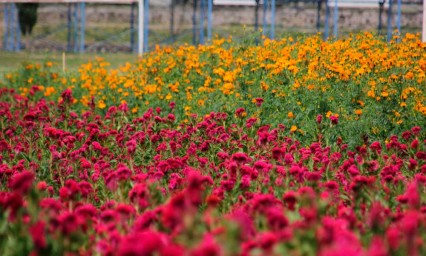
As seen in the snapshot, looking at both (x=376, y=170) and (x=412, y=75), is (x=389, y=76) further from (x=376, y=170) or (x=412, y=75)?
(x=376, y=170)

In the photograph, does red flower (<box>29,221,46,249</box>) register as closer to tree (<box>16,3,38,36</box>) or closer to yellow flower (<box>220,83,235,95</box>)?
yellow flower (<box>220,83,235,95</box>)

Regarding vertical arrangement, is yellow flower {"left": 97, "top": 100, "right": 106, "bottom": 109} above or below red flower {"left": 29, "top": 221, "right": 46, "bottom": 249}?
below

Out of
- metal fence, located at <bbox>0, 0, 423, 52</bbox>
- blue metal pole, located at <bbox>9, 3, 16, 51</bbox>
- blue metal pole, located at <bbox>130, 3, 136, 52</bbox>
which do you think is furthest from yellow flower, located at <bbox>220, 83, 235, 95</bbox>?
blue metal pole, located at <bbox>9, 3, 16, 51</bbox>

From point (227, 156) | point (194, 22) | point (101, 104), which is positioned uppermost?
point (194, 22)

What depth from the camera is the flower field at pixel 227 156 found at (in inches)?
86.6

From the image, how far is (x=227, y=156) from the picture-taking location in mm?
4898

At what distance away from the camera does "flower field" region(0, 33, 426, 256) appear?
2.20 metres

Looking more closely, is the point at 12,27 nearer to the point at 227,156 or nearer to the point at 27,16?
the point at 27,16

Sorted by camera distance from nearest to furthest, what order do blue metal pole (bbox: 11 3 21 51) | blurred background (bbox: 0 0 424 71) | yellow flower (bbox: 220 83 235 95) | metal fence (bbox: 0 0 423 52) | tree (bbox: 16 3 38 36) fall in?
yellow flower (bbox: 220 83 235 95), blurred background (bbox: 0 0 424 71), metal fence (bbox: 0 0 423 52), blue metal pole (bbox: 11 3 21 51), tree (bbox: 16 3 38 36)

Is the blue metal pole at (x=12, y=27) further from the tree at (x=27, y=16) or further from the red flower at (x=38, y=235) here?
the red flower at (x=38, y=235)

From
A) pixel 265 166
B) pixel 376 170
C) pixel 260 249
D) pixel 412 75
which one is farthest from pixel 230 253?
pixel 412 75

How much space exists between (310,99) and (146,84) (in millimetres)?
2693

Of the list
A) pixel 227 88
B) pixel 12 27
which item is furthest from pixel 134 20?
pixel 227 88

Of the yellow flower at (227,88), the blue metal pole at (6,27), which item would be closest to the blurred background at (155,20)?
the blue metal pole at (6,27)
